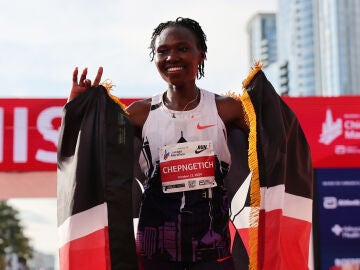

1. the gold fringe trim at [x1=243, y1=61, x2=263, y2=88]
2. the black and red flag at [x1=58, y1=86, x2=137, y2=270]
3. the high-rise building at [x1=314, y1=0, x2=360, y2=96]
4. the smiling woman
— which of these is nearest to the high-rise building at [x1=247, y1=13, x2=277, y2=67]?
the high-rise building at [x1=314, y1=0, x2=360, y2=96]

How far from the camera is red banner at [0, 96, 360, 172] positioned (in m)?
7.79

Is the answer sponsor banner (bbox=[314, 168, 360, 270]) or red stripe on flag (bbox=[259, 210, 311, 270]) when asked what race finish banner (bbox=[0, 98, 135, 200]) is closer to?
sponsor banner (bbox=[314, 168, 360, 270])

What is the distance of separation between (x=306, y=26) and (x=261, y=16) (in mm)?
12927

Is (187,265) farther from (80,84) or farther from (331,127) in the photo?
(331,127)

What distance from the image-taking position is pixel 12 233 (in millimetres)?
61344

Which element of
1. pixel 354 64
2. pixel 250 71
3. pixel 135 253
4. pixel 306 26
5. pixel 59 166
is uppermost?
pixel 306 26

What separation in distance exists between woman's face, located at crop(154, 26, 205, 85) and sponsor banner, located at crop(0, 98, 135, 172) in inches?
211

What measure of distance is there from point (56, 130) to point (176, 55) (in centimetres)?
547

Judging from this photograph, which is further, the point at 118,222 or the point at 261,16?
the point at 261,16

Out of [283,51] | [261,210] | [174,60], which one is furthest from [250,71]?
[283,51]

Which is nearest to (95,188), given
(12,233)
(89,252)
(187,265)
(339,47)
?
(89,252)

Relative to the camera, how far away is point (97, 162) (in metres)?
2.54

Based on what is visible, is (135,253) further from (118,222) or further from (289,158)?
(289,158)

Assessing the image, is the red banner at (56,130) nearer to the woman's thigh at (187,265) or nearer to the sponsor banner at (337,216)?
the sponsor banner at (337,216)
